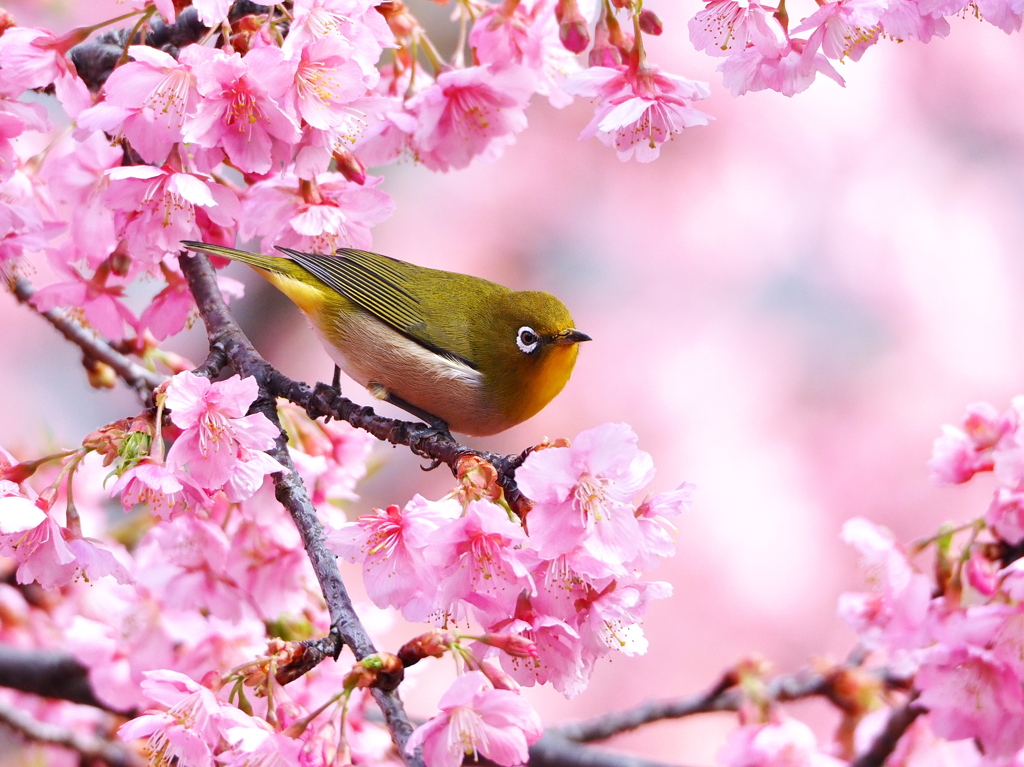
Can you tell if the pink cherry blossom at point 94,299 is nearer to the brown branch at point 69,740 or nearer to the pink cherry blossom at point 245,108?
the pink cherry blossom at point 245,108

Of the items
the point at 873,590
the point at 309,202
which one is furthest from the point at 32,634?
the point at 873,590

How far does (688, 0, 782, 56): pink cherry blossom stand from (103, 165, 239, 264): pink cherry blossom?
0.73m

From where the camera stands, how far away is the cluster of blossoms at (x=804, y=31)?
1304 mm

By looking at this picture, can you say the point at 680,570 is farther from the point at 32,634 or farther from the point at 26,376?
the point at 26,376

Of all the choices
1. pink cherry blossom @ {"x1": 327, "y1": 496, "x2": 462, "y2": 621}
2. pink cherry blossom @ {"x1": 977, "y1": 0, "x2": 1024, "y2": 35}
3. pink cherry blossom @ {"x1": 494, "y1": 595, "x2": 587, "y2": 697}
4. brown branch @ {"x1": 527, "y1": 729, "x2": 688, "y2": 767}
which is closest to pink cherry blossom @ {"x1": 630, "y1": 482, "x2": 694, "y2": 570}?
pink cherry blossom @ {"x1": 494, "y1": 595, "x2": 587, "y2": 697}

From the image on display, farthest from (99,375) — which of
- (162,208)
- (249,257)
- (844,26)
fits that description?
(844,26)

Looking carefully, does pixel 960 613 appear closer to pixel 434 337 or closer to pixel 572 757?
pixel 572 757

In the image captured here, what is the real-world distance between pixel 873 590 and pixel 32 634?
216 cm

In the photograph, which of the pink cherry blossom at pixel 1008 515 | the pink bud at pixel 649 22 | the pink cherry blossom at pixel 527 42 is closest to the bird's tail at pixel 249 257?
the pink cherry blossom at pixel 527 42

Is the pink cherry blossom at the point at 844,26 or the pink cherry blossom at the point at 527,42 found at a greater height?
the pink cherry blossom at the point at 527,42

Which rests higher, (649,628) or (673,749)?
(649,628)

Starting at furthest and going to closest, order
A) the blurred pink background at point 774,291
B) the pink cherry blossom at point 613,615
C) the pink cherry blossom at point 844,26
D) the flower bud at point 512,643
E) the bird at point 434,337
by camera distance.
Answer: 1. the blurred pink background at point 774,291
2. the bird at point 434,337
3. the pink cherry blossom at point 844,26
4. the pink cherry blossom at point 613,615
5. the flower bud at point 512,643

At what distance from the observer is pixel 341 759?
98 cm

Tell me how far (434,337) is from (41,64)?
86cm
